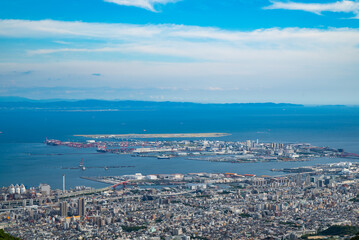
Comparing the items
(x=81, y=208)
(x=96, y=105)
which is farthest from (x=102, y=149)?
(x=96, y=105)

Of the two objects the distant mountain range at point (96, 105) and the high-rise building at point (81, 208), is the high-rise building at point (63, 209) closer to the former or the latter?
the high-rise building at point (81, 208)

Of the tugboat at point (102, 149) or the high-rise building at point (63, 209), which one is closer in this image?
the high-rise building at point (63, 209)

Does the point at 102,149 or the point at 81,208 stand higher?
the point at 102,149

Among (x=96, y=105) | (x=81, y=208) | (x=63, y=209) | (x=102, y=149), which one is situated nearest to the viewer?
(x=63, y=209)

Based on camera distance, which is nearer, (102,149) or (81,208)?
(81,208)

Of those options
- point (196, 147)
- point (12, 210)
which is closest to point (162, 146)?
point (196, 147)

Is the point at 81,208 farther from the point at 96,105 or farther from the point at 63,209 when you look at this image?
the point at 96,105

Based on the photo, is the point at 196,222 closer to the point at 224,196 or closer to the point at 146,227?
the point at 146,227

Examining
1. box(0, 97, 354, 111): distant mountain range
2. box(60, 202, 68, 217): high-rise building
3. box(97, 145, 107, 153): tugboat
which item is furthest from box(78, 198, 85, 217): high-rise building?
box(0, 97, 354, 111): distant mountain range

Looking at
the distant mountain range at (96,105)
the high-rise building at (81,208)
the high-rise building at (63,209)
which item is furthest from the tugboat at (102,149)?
the distant mountain range at (96,105)

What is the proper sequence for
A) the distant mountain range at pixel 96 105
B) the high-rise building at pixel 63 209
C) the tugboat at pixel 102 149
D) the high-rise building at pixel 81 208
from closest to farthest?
1. the high-rise building at pixel 63 209
2. the high-rise building at pixel 81 208
3. the tugboat at pixel 102 149
4. the distant mountain range at pixel 96 105

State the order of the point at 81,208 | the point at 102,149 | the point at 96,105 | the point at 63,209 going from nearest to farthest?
the point at 63,209 < the point at 81,208 < the point at 102,149 < the point at 96,105
